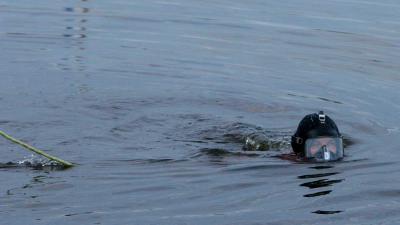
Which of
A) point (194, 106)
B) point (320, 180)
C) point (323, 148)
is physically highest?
point (194, 106)

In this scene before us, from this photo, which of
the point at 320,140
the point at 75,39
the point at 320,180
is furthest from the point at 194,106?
the point at 75,39

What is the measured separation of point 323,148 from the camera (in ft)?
36.0

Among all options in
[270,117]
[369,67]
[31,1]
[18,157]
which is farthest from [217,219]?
[31,1]

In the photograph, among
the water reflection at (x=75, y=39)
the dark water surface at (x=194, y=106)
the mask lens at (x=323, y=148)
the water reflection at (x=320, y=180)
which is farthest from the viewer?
the water reflection at (x=75, y=39)

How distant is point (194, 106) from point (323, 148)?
3.53 metres

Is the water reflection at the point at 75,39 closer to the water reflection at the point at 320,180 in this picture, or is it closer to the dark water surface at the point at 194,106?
the dark water surface at the point at 194,106

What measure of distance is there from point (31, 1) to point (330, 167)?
12363 millimetres

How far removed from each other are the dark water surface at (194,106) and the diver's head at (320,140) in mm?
116

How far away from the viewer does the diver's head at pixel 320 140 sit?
36.0 ft

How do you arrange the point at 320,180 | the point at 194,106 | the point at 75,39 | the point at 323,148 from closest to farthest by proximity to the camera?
the point at 320,180, the point at 323,148, the point at 194,106, the point at 75,39

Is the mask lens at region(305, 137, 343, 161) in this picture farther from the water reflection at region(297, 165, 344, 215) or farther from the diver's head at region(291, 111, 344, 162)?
the water reflection at region(297, 165, 344, 215)

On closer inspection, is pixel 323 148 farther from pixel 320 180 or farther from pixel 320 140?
pixel 320 180

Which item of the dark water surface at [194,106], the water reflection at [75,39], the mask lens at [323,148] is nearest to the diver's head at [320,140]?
the mask lens at [323,148]

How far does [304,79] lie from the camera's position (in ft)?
52.1
